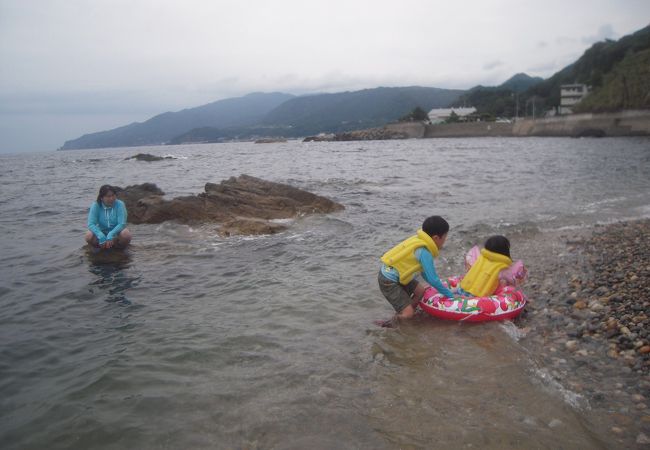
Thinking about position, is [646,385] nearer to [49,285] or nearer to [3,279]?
[49,285]

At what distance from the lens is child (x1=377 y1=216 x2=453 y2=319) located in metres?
6.18

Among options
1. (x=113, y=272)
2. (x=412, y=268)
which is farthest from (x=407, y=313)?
(x=113, y=272)

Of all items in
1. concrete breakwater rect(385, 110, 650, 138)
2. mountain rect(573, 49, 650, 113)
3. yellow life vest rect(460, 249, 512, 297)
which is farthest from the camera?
mountain rect(573, 49, 650, 113)

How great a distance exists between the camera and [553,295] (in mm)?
6930

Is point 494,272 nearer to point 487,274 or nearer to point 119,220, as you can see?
point 487,274

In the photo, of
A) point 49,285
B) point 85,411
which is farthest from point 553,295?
point 49,285

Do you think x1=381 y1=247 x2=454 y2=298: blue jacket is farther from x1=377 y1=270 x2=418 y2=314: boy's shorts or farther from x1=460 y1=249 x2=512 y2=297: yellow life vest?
x1=460 y1=249 x2=512 y2=297: yellow life vest

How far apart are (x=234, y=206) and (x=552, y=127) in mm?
89202

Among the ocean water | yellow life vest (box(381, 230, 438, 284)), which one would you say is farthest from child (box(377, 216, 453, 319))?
the ocean water

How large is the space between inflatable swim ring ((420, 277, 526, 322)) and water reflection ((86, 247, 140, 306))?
5.51 metres

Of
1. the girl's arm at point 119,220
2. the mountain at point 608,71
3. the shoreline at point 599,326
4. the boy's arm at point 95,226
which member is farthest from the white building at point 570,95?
the boy's arm at point 95,226

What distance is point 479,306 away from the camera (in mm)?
6328

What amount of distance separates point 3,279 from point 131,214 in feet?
20.9

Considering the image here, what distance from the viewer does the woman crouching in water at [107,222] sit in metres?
10.0
